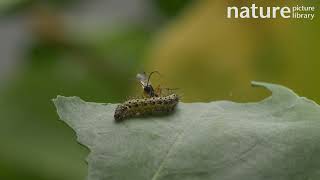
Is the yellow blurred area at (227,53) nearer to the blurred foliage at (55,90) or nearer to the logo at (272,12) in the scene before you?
the logo at (272,12)

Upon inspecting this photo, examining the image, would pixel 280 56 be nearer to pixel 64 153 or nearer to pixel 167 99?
pixel 64 153

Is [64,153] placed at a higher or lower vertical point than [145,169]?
lower

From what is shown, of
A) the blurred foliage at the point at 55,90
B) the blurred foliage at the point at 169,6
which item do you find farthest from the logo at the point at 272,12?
the blurred foliage at the point at 55,90

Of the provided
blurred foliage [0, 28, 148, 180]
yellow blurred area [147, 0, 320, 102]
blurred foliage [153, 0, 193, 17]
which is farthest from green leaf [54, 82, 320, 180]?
blurred foliage [153, 0, 193, 17]

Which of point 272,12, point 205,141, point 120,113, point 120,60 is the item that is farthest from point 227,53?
point 205,141

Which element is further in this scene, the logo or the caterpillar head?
the logo

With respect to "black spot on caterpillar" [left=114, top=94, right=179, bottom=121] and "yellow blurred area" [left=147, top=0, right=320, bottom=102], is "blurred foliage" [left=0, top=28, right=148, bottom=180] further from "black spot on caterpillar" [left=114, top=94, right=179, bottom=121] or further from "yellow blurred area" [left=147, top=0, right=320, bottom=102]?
"black spot on caterpillar" [left=114, top=94, right=179, bottom=121]

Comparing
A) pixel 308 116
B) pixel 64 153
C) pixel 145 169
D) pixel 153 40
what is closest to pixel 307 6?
pixel 153 40
